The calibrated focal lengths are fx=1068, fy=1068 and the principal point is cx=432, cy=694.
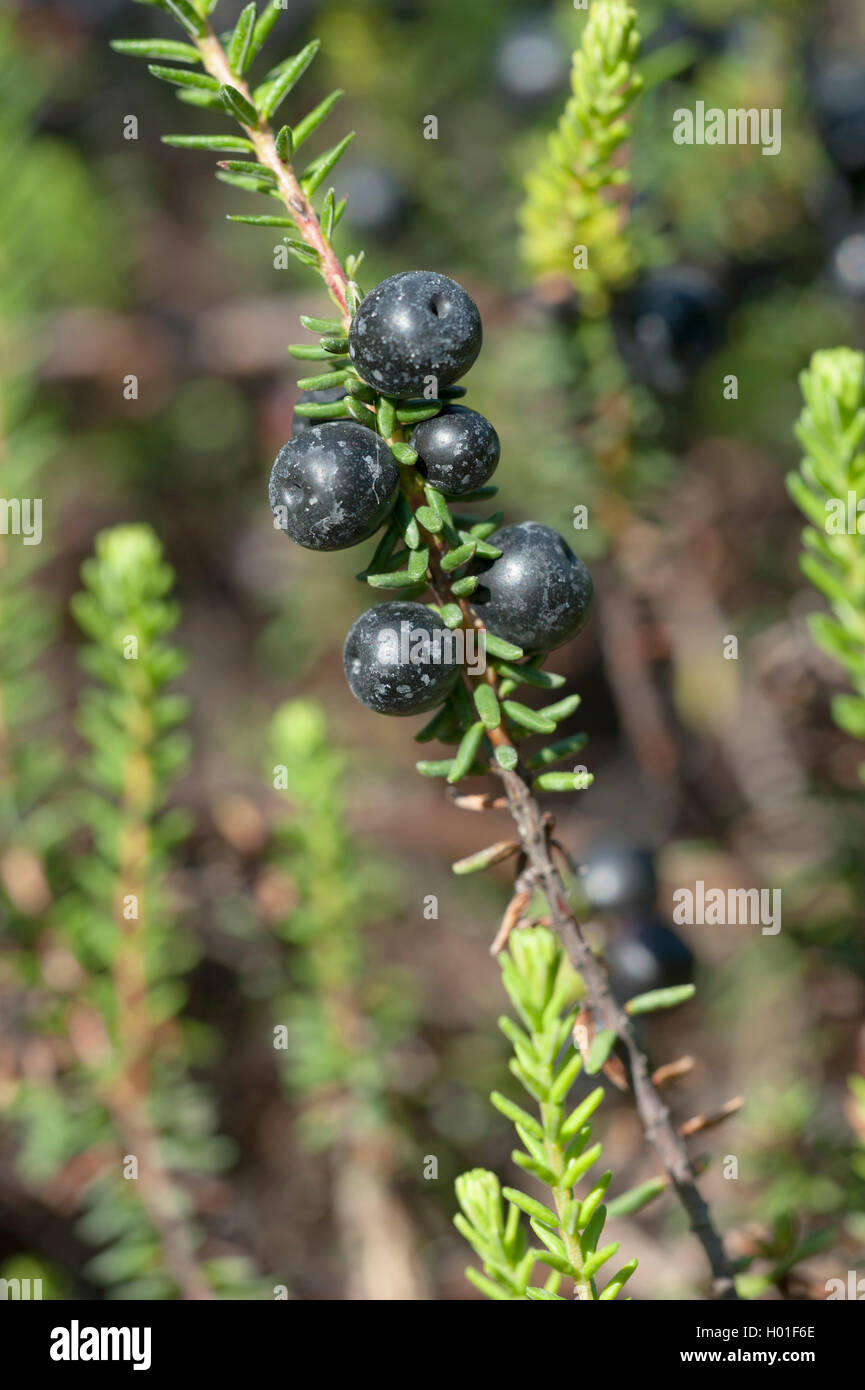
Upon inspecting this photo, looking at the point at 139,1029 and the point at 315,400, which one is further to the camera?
the point at 139,1029

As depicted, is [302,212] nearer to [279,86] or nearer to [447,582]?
[279,86]

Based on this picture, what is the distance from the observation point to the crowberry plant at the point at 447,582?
108 centimetres

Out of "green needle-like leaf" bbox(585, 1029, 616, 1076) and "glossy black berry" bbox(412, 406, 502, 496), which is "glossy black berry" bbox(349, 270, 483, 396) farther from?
"green needle-like leaf" bbox(585, 1029, 616, 1076)

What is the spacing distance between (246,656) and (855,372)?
256cm

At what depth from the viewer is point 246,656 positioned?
3682 mm

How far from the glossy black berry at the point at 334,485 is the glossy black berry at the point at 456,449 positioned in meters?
0.04

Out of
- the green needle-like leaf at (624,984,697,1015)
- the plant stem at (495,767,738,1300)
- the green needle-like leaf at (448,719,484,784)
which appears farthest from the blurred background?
the green needle-like leaf at (448,719,484,784)

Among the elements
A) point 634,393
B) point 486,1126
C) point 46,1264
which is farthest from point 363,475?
point 46,1264

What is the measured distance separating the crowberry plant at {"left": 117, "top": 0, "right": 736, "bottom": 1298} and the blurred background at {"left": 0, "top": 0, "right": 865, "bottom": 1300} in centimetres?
45

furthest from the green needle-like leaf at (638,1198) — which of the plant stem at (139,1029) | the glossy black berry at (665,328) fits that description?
the glossy black berry at (665,328)

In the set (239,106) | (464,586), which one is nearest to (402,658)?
(464,586)

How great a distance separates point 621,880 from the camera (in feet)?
6.82

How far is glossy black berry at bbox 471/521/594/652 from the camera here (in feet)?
3.74

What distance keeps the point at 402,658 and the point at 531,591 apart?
0.16 m
